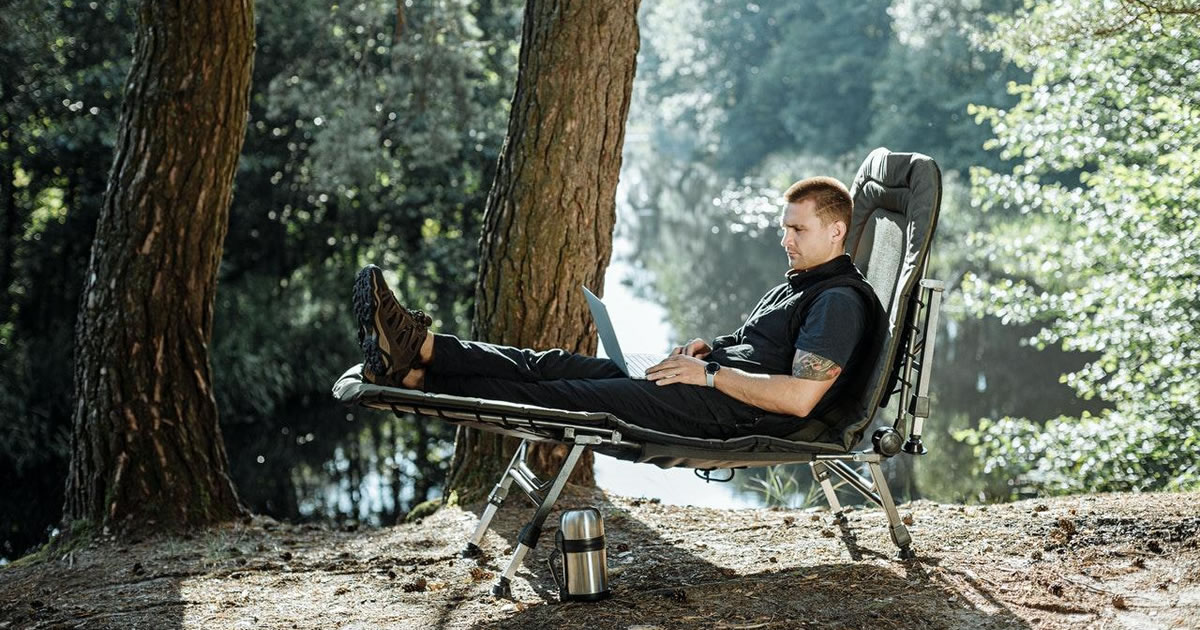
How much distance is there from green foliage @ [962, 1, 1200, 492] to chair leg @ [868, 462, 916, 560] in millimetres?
2770

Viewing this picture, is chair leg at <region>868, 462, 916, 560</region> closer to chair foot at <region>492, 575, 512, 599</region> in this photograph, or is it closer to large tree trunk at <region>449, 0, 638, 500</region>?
chair foot at <region>492, 575, 512, 599</region>

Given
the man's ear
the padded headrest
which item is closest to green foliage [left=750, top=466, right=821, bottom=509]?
the padded headrest

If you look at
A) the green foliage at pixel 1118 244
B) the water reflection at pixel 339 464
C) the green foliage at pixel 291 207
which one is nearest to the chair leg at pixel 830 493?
the green foliage at pixel 1118 244

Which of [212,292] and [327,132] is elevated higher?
[327,132]

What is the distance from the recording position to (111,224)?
4910 millimetres

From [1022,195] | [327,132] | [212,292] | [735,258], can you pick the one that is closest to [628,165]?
[735,258]

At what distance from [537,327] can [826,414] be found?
150 centimetres

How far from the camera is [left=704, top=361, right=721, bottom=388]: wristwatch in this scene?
3537mm

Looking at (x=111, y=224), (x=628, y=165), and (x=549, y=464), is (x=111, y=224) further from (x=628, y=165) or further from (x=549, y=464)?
(x=628, y=165)

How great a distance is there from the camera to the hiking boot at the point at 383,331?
3414mm

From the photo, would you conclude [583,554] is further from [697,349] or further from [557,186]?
[557,186]

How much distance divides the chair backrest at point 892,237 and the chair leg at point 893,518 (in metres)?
0.17

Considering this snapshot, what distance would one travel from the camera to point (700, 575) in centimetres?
372

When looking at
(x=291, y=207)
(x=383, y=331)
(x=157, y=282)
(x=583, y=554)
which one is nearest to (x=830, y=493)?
(x=583, y=554)
